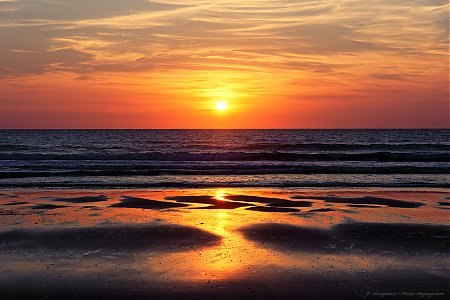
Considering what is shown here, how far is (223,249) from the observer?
10.7 meters

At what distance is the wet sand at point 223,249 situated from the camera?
8141 mm

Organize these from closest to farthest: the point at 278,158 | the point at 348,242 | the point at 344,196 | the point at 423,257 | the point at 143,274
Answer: the point at 143,274 < the point at 423,257 < the point at 348,242 < the point at 344,196 < the point at 278,158

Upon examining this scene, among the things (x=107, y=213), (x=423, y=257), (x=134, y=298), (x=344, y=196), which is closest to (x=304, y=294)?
(x=134, y=298)

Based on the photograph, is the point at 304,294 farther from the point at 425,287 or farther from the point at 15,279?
the point at 15,279

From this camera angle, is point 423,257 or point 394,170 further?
point 394,170

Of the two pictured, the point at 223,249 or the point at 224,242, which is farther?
the point at 224,242

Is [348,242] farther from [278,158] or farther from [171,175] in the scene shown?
[278,158]

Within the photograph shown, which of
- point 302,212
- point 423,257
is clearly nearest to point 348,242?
point 423,257

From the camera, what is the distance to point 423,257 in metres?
10.1

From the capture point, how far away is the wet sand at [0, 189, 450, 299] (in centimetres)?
814

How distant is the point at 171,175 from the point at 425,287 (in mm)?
23571

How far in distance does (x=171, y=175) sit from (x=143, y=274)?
22040 mm

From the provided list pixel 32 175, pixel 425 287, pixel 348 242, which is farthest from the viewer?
pixel 32 175

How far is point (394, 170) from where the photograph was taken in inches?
1281
